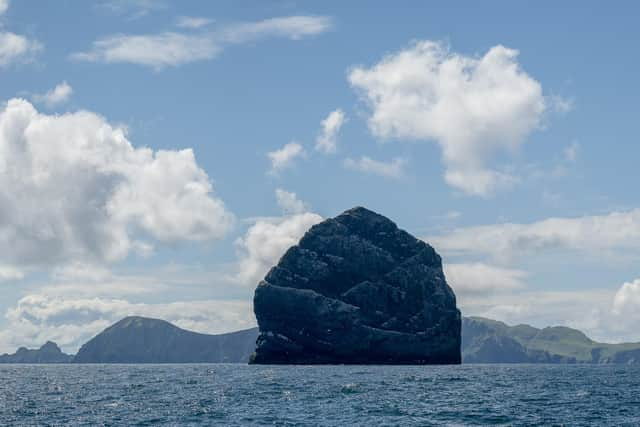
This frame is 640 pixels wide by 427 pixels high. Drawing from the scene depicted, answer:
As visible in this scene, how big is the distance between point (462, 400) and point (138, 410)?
33.3m

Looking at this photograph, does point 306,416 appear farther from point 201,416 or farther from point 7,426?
point 7,426

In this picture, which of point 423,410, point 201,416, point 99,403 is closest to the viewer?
point 201,416

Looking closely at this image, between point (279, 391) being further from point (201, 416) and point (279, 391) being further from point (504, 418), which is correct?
point (504, 418)

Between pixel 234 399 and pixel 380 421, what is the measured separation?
26.2 metres

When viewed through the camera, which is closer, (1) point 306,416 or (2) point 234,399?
(1) point 306,416

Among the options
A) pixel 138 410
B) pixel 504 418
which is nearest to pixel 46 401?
pixel 138 410

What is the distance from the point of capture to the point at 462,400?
83438 mm

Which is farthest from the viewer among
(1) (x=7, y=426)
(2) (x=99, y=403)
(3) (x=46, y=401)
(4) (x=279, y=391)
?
(4) (x=279, y=391)

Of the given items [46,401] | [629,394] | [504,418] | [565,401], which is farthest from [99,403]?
[629,394]

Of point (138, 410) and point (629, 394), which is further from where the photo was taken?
point (629, 394)

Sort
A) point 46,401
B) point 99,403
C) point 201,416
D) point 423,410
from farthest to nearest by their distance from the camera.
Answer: point 46,401 → point 99,403 → point 423,410 → point 201,416

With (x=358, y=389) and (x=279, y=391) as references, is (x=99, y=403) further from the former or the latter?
(x=358, y=389)

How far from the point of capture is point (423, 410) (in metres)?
71.7

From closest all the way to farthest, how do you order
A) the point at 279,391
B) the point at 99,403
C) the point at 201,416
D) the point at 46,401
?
the point at 201,416 < the point at 99,403 < the point at 46,401 < the point at 279,391
